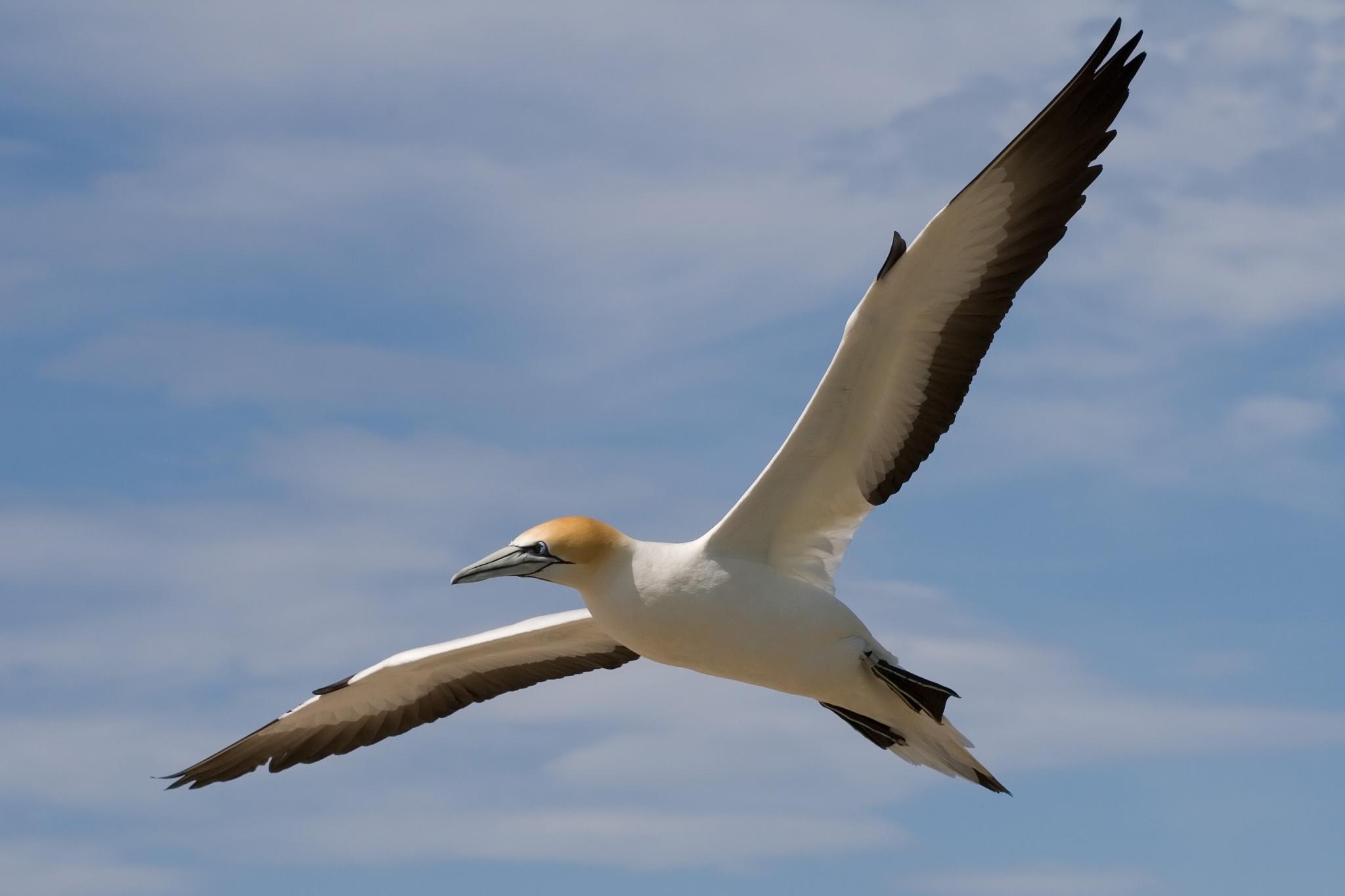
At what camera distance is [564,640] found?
14375mm

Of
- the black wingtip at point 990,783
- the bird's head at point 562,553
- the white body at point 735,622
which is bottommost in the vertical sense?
the black wingtip at point 990,783

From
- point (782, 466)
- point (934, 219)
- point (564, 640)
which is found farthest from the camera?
point (564, 640)

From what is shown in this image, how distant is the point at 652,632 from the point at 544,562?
92 cm

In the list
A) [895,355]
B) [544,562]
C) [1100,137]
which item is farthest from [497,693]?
[1100,137]

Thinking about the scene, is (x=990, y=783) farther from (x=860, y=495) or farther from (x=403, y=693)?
(x=403, y=693)

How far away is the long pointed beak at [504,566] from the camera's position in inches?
467

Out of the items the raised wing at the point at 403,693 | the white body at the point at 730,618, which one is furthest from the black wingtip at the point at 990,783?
the raised wing at the point at 403,693

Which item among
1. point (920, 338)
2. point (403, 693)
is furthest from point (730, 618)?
point (403, 693)

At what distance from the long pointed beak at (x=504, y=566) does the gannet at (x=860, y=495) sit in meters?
0.01

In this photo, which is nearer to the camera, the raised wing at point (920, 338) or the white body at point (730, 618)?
the raised wing at point (920, 338)

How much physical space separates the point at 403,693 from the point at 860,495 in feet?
16.4

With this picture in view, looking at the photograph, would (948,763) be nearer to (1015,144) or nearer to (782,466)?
(782,466)

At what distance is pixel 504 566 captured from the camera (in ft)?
39.0

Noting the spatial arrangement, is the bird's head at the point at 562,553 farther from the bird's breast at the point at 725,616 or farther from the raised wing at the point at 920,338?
the raised wing at the point at 920,338
